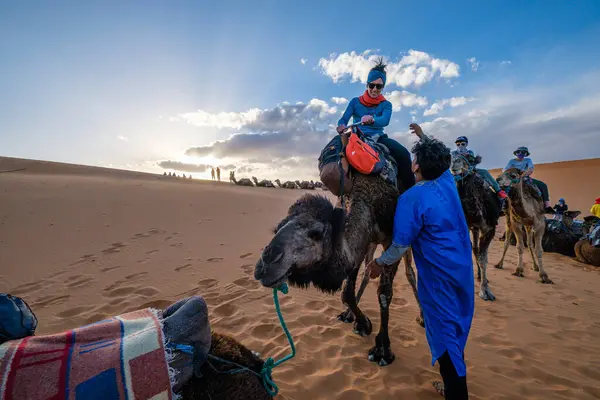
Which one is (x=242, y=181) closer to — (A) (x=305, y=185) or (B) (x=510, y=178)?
(A) (x=305, y=185)

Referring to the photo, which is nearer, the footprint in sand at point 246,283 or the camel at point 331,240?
the camel at point 331,240

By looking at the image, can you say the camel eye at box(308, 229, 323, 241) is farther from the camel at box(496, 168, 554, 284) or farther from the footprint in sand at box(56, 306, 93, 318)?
the camel at box(496, 168, 554, 284)

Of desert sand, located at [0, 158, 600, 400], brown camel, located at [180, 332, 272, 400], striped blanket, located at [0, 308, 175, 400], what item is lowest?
desert sand, located at [0, 158, 600, 400]

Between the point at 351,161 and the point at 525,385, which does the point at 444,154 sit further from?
the point at 525,385

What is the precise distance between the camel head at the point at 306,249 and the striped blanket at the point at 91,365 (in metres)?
0.72

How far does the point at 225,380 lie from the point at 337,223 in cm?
141

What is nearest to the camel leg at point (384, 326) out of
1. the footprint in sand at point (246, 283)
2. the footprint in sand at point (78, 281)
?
the footprint in sand at point (246, 283)

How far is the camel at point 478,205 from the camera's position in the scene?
572 cm

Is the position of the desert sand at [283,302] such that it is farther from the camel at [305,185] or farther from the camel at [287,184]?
the camel at [305,185]

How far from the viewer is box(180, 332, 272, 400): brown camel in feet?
5.05

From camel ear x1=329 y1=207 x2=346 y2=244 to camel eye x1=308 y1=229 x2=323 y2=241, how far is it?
0.18 metres

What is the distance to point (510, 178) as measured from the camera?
679 cm

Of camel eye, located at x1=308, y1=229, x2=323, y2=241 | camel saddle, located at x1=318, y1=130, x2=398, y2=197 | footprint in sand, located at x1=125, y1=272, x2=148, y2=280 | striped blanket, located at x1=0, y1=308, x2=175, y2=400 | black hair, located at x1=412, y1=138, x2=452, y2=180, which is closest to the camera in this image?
striped blanket, located at x1=0, y1=308, x2=175, y2=400

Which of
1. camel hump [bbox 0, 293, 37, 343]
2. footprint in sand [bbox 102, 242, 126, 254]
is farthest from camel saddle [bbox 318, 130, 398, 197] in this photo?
footprint in sand [bbox 102, 242, 126, 254]
